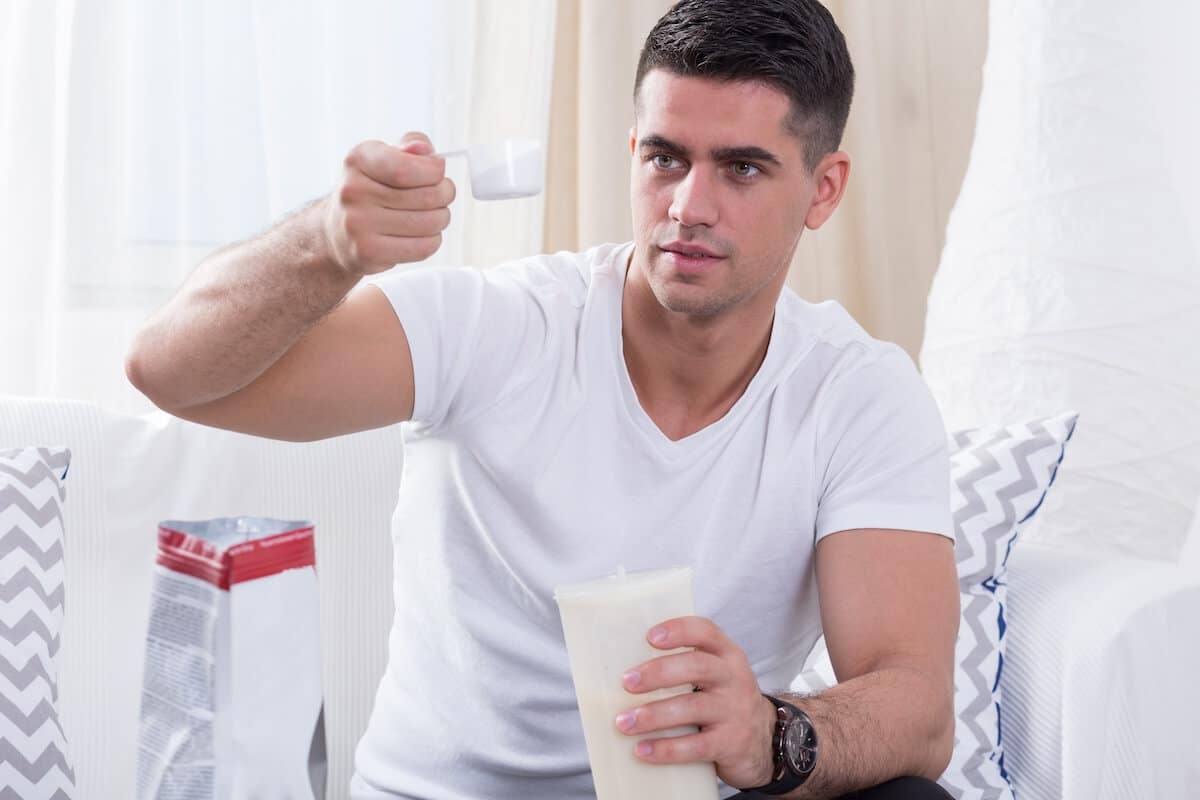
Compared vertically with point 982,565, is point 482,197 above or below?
above

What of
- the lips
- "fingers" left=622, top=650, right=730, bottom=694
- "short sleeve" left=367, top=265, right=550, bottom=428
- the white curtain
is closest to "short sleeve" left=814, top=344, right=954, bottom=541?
the lips

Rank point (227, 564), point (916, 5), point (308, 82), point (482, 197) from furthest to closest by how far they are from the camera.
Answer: point (916, 5), point (308, 82), point (482, 197), point (227, 564)

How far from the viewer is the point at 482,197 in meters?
0.98

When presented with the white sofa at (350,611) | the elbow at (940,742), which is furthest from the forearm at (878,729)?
the white sofa at (350,611)

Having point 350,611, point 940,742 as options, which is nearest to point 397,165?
point 940,742

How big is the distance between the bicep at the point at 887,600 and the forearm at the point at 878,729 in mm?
35

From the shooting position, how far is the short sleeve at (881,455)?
1.30 meters

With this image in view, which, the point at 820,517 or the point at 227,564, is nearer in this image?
the point at 227,564

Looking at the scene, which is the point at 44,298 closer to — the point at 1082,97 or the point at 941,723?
the point at 941,723

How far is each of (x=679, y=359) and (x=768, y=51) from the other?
33cm

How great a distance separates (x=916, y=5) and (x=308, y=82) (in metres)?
1.31

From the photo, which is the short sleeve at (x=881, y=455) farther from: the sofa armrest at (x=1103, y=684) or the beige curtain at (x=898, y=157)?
the beige curtain at (x=898, y=157)

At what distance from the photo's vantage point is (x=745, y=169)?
1.33m

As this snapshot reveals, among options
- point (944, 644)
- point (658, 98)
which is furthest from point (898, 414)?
point (658, 98)
